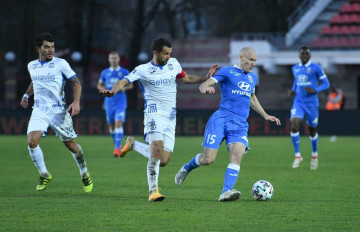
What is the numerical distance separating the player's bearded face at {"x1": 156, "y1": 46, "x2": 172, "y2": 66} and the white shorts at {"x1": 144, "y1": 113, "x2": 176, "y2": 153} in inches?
26.3

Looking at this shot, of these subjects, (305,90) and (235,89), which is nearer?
(235,89)

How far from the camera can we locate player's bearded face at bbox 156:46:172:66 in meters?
10.5

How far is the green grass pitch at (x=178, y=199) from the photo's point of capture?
841 cm

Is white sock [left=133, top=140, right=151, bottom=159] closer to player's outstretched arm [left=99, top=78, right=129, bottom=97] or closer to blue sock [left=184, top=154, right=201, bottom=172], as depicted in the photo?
blue sock [left=184, top=154, right=201, bottom=172]

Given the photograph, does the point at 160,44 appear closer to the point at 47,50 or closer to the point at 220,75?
the point at 220,75

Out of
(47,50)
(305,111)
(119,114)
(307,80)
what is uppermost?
(47,50)

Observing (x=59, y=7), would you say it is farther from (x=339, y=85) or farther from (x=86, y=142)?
(x=86, y=142)

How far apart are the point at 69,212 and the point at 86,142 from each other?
1662cm

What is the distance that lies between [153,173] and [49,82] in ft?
7.02

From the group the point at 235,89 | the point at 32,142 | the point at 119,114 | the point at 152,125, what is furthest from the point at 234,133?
the point at 119,114

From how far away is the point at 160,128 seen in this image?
10.6 meters

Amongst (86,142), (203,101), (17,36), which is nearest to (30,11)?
(17,36)

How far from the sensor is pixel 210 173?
49.4ft

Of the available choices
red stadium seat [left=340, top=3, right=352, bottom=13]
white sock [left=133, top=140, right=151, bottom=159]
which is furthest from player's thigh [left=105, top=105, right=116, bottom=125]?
red stadium seat [left=340, top=3, right=352, bottom=13]
